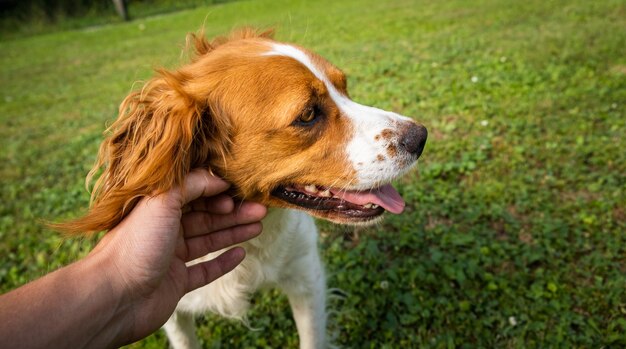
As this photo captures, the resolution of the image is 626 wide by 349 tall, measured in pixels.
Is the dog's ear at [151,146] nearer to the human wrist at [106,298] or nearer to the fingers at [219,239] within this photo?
Result: the human wrist at [106,298]

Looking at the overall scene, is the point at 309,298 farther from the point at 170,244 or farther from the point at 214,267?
the point at 170,244

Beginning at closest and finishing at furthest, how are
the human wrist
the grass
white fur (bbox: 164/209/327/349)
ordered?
the human wrist
white fur (bbox: 164/209/327/349)
the grass

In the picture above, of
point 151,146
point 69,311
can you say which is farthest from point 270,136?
point 69,311

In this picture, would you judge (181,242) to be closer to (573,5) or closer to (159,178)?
(159,178)

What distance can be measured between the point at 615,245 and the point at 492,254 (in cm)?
81

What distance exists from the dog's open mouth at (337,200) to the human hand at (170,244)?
161 mm

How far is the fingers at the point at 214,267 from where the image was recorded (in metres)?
2.13

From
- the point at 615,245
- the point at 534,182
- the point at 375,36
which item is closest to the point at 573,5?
the point at 375,36

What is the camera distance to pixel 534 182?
3809mm

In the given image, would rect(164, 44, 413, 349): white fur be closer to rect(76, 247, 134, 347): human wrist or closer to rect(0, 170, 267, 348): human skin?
rect(0, 170, 267, 348): human skin

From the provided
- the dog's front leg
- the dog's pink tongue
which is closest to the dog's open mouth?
the dog's pink tongue

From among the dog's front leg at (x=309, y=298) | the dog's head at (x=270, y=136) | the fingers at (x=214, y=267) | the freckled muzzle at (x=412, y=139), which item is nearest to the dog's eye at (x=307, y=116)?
the dog's head at (x=270, y=136)

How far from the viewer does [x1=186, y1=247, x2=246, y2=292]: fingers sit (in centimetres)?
213

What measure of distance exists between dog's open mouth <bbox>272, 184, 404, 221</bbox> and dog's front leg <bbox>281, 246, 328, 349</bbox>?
516 millimetres
